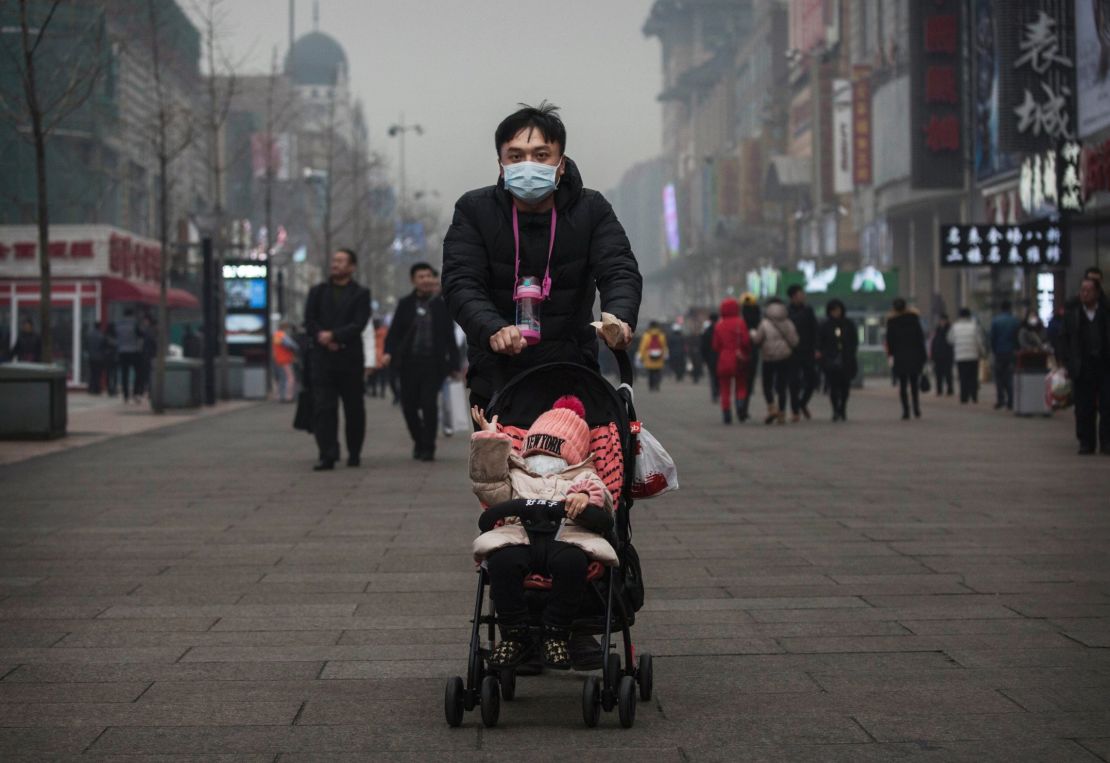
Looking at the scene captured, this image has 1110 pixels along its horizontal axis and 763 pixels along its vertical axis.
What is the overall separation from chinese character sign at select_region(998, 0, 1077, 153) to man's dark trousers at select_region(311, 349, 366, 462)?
2380cm

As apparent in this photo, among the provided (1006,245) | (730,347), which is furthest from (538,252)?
(1006,245)

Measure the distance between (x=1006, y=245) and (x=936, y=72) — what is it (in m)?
21.2

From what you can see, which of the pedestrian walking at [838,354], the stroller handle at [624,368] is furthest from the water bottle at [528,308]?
the pedestrian walking at [838,354]

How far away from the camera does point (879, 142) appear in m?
71.9

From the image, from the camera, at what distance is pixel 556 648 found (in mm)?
5203

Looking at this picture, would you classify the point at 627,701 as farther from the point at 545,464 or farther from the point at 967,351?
the point at 967,351

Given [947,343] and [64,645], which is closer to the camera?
[64,645]

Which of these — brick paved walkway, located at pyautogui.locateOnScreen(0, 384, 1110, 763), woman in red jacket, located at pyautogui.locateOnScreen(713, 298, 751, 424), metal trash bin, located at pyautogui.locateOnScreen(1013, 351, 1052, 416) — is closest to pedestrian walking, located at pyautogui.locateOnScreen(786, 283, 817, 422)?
woman in red jacket, located at pyautogui.locateOnScreen(713, 298, 751, 424)

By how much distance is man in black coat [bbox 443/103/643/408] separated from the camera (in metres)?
5.60

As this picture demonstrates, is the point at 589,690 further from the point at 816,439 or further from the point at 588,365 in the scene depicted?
the point at 816,439

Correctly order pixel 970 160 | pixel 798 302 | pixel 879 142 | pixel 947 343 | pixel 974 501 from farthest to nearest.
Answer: pixel 879 142 < pixel 970 160 < pixel 947 343 < pixel 798 302 < pixel 974 501

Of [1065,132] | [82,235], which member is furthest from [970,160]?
[82,235]

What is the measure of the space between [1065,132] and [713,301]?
8613 centimetres

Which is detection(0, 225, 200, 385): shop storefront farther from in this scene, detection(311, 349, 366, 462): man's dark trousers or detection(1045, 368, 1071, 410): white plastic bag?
detection(311, 349, 366, 462): man's dark trousers
